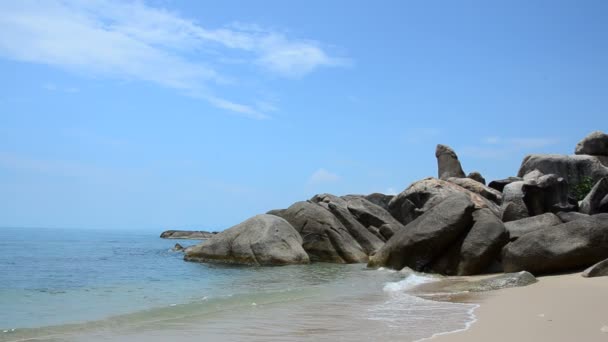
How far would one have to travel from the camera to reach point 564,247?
14148 millimetres

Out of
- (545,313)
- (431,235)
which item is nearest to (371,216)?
(431,235)

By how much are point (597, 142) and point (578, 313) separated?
86.6ft

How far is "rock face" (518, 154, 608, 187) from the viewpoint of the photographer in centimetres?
2917

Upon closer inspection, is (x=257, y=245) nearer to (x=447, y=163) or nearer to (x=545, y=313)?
(x=545, y=313)

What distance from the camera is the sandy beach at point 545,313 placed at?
23.2 feet

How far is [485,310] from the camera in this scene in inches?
374

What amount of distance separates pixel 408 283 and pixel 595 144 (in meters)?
21.9

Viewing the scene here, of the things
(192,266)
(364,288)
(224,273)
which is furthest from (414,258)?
(192,266)

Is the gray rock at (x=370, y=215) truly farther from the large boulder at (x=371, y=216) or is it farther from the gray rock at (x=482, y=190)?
the gray rock at (x=482, y=190)

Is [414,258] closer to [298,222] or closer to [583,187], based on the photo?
[298,222]

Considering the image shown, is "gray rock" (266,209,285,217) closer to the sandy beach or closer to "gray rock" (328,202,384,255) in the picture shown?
"gray rock" (328,202,384,255)

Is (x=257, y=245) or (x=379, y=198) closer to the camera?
(x=257, y=245)

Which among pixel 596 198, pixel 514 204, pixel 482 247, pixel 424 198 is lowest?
pixel 482 247

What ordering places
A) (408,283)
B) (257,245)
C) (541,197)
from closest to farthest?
1. (408,283)
2. (257,245)
3. (541,197)
